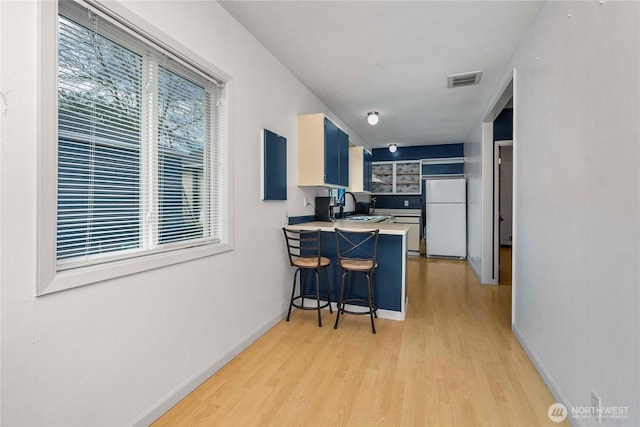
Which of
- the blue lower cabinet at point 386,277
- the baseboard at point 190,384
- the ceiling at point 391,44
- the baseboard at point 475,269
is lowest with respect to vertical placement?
the baseboard at point 190,384

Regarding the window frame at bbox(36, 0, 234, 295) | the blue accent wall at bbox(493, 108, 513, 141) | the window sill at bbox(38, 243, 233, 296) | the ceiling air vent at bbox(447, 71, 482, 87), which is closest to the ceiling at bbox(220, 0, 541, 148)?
the ceiling air vent at bbox(447, 71, 482, 87)

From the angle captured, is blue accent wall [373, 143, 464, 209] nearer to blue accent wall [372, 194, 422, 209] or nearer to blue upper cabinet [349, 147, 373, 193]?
blue accent wall [372, 194, 422, 209]

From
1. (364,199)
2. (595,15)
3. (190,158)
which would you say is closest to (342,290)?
(190,158)

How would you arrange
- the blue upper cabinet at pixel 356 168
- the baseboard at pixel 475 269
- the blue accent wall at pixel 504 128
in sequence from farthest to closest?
the blue upper cabinet at pixel 356 168 < the baseboard at pixel 475 269 < the blue accent wall at pixel 504 128

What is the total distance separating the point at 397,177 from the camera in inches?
299

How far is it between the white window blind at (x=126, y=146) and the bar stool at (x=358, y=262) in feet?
4.45

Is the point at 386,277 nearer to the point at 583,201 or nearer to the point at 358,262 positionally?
the point at 358,262

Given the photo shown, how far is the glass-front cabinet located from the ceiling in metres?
3.11

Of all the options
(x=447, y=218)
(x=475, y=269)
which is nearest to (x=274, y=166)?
(x=475, y=269)

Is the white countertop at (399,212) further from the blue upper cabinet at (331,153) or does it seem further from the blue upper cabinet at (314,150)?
the blue upper cabinet at (314,150)

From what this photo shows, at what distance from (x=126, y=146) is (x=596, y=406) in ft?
8.58

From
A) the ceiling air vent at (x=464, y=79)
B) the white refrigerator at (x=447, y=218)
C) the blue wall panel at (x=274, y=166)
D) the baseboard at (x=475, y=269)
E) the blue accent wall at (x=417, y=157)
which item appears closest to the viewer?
the blue wall panel at (x=274, y=166)

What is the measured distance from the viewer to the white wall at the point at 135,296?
3.66ft

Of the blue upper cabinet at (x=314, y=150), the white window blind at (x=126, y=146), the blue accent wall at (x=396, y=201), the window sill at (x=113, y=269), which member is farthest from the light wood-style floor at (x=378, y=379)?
the blue accent wall at (x=396, y=201)
